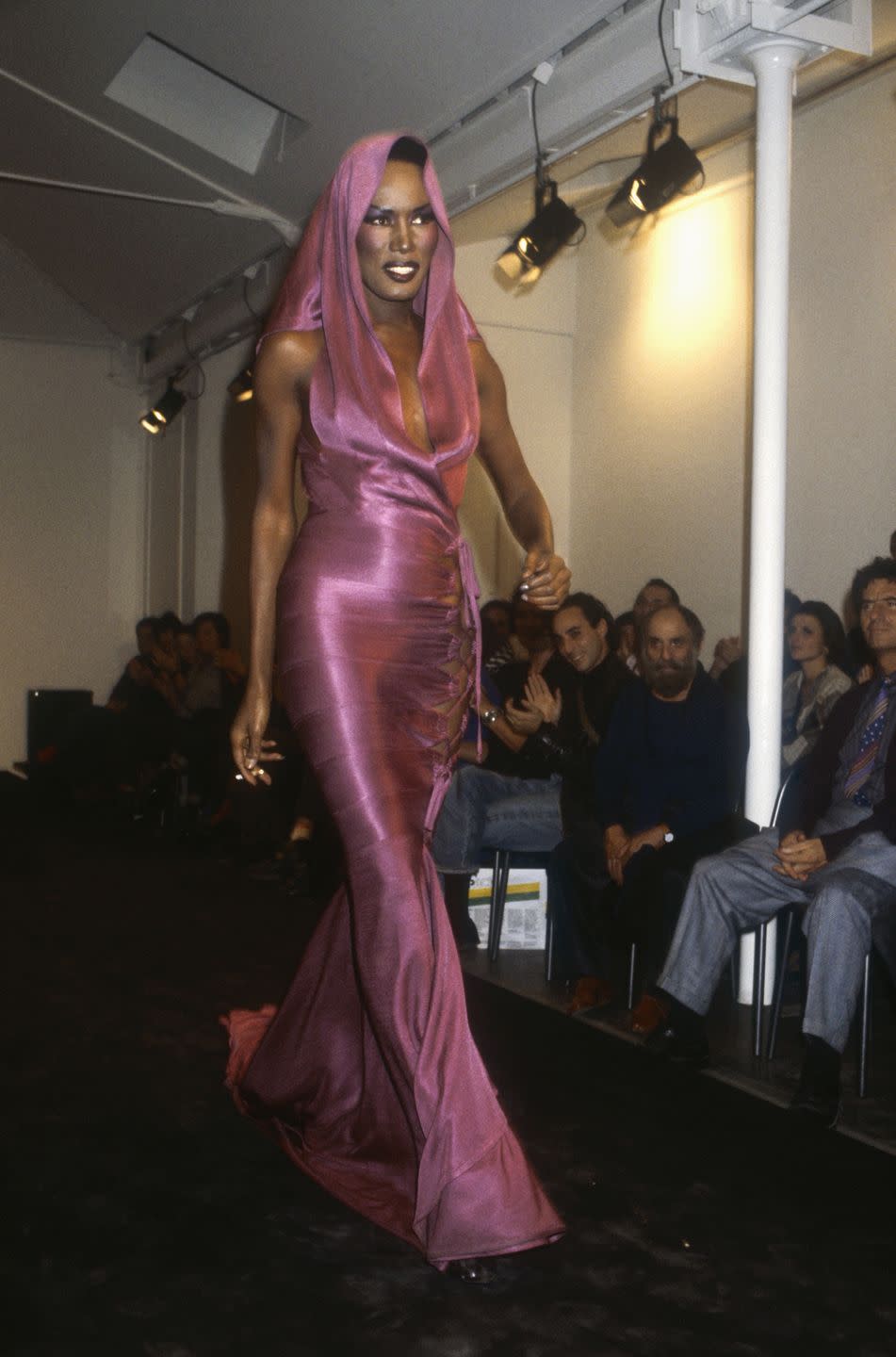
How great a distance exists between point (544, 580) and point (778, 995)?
1725 mm

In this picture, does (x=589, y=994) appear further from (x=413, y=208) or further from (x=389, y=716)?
(x=413, y=208)

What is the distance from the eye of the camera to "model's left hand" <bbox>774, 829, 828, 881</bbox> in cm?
352

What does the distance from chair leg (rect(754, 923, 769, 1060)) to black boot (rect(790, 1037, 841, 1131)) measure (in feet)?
1.66

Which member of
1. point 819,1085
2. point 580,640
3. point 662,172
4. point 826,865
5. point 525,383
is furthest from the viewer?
point 525,383

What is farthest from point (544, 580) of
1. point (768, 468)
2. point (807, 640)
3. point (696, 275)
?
point (696, 275)

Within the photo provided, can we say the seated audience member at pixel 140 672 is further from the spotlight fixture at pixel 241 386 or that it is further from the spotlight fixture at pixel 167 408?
the spotlight fixture at pixel 241 386

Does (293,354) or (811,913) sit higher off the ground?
(293,354)

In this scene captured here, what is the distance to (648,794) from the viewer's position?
4.22 metres

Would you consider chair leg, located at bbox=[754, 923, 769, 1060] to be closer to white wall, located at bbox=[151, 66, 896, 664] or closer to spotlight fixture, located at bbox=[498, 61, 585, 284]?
white wall, located at bbox=[151, 66, 896, 664]

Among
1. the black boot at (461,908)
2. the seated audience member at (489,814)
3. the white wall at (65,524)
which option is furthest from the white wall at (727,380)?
the white wall at (65,524)

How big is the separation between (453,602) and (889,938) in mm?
1464

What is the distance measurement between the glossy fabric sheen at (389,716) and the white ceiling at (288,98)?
3180 millimetres

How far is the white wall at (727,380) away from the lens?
19.9 feet

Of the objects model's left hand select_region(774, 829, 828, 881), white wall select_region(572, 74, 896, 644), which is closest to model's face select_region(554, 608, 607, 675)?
model's left hand select_region(774, 829, 828, 881)
